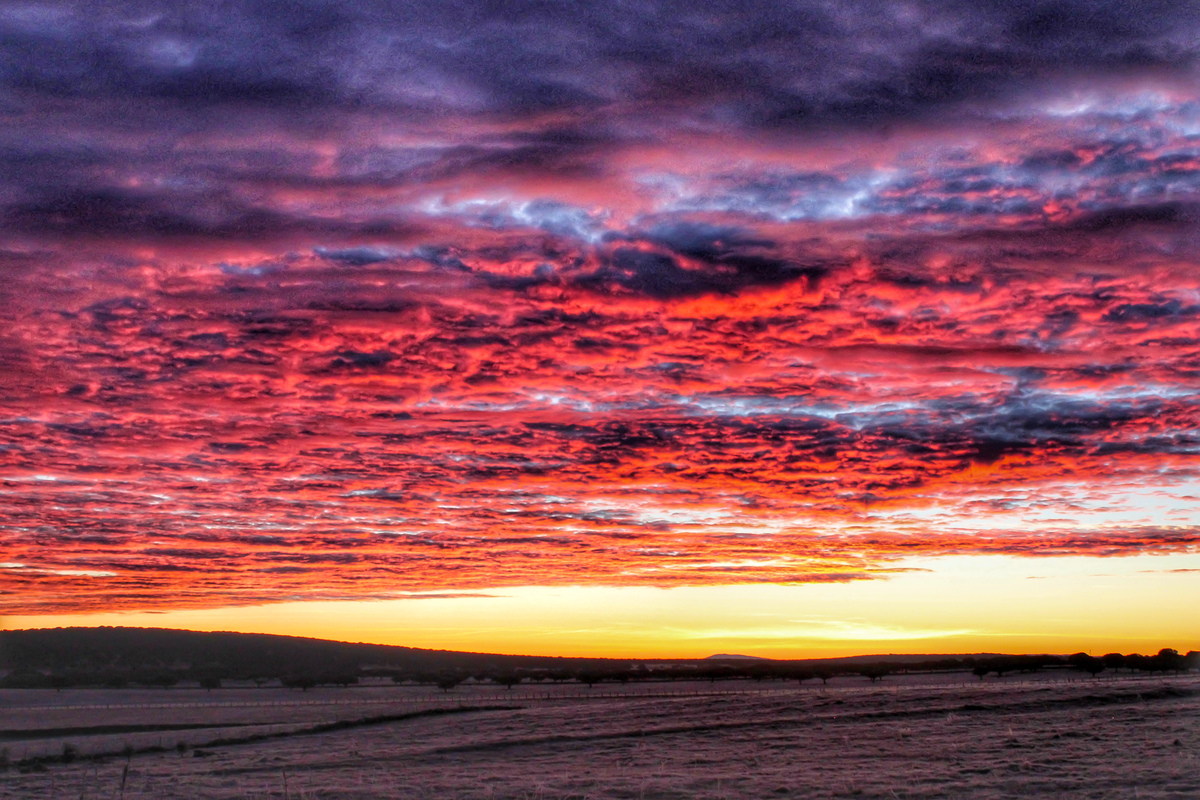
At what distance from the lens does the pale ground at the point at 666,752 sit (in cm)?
3484

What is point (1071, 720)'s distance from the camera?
2283 inches

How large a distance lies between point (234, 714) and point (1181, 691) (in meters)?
81.7

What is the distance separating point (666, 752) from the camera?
4734cm

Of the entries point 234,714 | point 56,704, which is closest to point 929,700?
point 234,714

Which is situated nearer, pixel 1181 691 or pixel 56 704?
pixel 1181 691

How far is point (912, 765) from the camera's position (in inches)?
1576

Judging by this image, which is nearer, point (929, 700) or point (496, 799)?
point (496, 799)

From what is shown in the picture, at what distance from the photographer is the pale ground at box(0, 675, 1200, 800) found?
34844 millimetres

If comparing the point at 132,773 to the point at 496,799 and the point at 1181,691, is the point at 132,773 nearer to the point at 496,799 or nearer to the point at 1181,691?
the point at 496,799

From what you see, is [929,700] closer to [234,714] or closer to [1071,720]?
[1071,720]

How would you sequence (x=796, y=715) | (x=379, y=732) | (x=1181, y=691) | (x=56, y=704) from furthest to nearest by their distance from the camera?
(x=56, y=704), (x=1181, y=691), (x=796, y=715), (x=379, y=732)

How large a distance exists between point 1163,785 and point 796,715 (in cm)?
4005

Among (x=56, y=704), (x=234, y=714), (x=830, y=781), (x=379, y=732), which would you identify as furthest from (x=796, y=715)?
(x=56, y=704)

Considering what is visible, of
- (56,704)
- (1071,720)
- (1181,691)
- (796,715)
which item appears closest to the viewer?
(1071,720)
